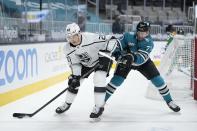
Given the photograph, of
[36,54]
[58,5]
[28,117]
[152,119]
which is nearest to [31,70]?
[36,54]

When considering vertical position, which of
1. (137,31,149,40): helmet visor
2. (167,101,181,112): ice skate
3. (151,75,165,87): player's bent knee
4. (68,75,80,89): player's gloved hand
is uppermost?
(137,31,149,40): helmet visor

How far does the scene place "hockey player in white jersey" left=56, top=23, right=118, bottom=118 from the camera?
14.0 ft

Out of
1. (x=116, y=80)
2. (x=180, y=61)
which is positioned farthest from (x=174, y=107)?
(x=180, y=61)

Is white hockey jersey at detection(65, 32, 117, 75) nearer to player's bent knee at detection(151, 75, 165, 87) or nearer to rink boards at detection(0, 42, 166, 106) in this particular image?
rink boards at detection(0, 42, 166, 106)

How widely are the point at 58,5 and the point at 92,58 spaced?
4480 millimetres

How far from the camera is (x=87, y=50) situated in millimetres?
4367

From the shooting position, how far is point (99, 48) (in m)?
4.43

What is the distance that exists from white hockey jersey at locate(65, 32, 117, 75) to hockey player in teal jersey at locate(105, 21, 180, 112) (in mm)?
185

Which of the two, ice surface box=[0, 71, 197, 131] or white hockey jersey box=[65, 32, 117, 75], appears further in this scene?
white hockey jersey box=[65, 32, 117, 75]

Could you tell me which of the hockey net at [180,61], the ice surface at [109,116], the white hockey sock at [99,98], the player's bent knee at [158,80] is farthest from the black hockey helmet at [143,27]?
the hockey net at [180,61]

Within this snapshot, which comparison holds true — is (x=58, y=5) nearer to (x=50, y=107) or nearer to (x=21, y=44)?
(x=21, y=44)

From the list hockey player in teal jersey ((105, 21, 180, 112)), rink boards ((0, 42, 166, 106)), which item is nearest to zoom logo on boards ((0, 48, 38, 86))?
rink boards ((0, 42, 166, 106))

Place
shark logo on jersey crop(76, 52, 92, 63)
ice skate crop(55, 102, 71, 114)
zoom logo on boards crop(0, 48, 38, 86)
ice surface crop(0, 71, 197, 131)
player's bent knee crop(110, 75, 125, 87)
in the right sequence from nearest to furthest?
ice surface crop(0, 71, 197, 131), shark logo on jersey crop(76, 52, 92, 63), ice skate crop(55, 102, 71, 114), player's bent knee crop(110, 75, 125, 87), zoom logo on boards crop(0, 48, 38, 86)

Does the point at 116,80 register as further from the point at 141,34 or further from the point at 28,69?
the point at 28,69
